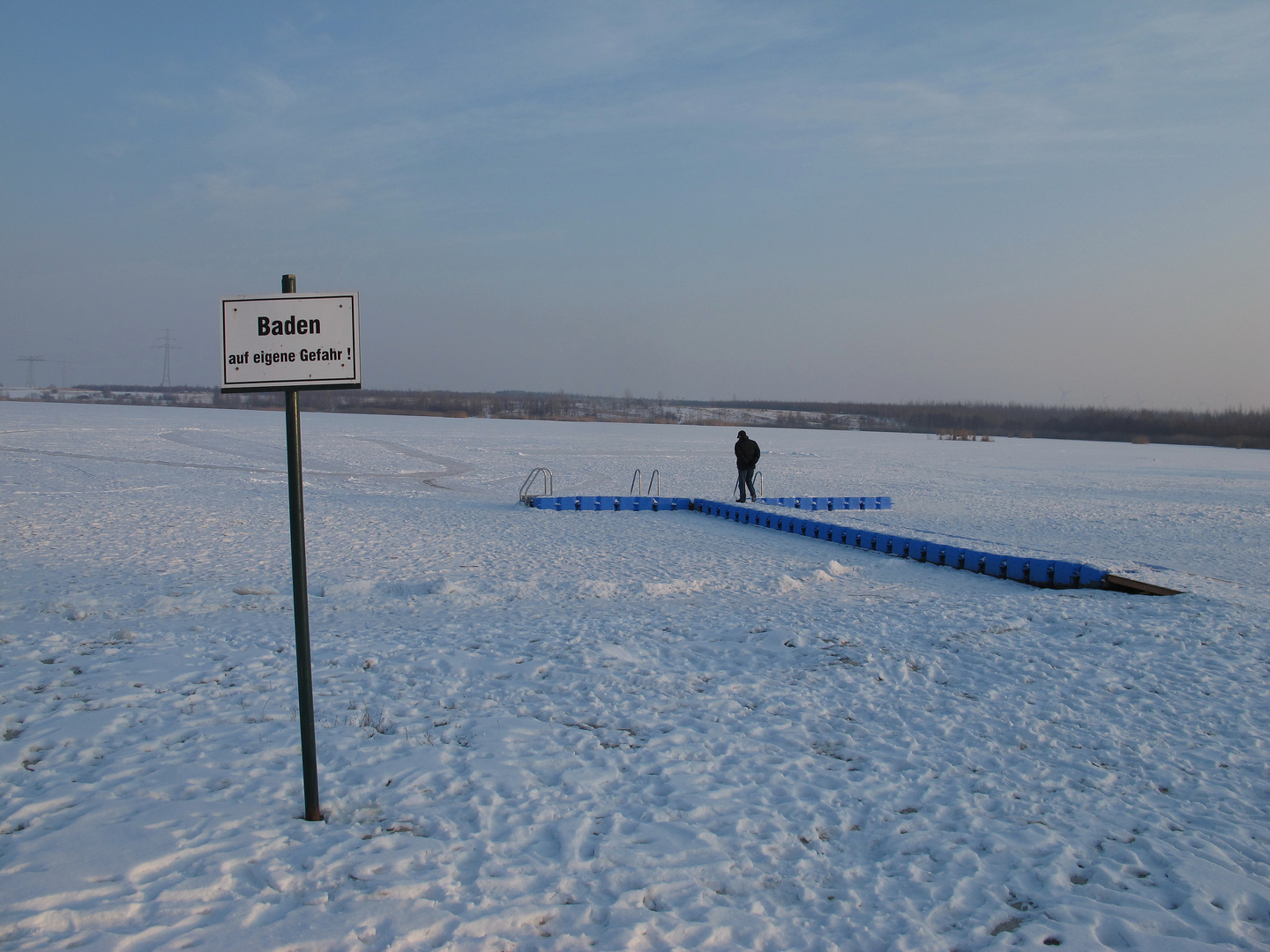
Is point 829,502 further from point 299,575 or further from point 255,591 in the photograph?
point 299,575

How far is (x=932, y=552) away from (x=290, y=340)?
459 inches

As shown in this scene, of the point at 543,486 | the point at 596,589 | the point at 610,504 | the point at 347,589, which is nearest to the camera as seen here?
the point at 347,589

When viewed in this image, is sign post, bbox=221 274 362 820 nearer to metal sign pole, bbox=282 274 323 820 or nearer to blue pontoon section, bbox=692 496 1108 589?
metal sign pole, bbox=282 274 323 820

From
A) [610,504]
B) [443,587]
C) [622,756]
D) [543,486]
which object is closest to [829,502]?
[610,504]

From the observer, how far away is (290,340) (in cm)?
361

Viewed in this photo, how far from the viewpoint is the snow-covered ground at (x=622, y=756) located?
133 inches

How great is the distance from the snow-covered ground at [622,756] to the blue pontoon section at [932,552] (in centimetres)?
64

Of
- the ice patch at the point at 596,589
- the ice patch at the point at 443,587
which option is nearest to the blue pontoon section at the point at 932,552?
the ice patch at the point at 596,589

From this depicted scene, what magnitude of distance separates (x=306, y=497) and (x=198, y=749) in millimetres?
15521

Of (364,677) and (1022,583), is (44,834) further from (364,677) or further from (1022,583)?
(1022,583)

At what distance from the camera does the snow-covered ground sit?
3.38m

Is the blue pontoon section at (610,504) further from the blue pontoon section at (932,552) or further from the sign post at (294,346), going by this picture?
the sign post at (294,346)

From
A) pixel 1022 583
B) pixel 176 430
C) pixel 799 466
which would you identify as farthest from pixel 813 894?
pixel 176 430

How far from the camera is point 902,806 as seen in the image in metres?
4.45
